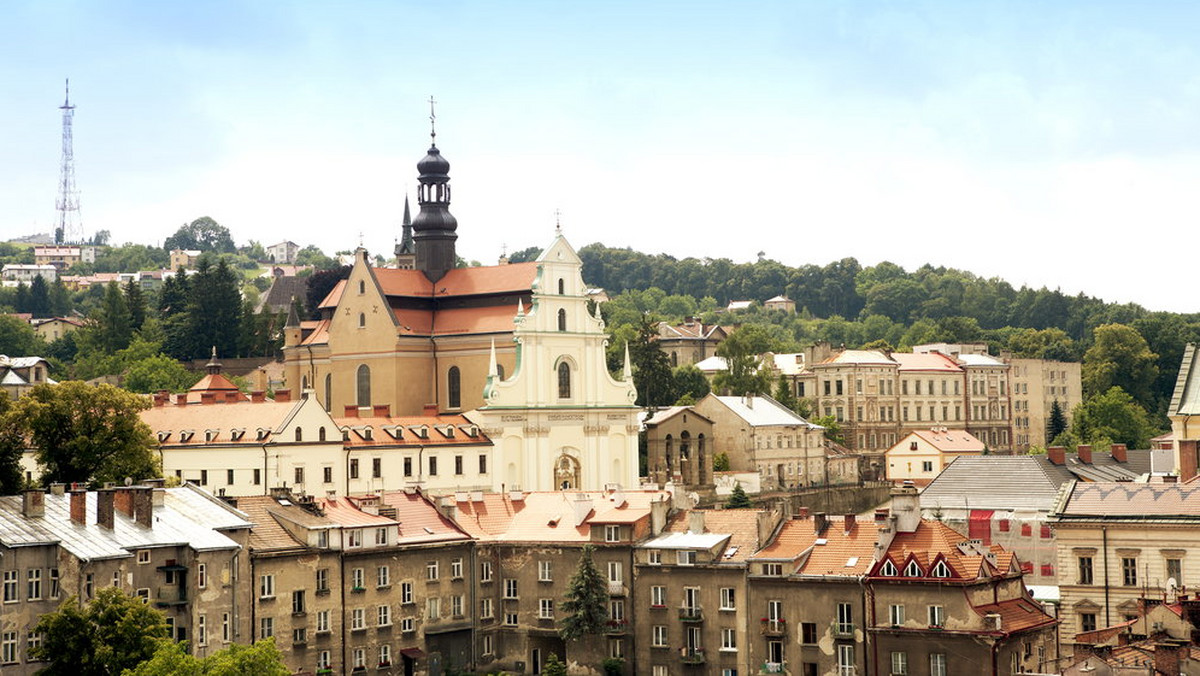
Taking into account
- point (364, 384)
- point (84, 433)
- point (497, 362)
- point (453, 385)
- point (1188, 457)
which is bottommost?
point (1188, 457)

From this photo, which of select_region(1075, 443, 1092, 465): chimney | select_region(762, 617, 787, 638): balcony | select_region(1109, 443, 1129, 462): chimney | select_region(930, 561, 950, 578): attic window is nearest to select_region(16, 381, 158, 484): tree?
select_region(762, 617, 787, 638): balcony

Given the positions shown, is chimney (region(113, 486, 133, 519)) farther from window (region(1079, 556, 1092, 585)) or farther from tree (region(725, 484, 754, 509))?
tree (region(725, 484, 754, 509))

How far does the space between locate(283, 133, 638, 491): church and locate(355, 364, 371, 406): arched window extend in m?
0.08

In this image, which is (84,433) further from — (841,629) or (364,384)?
(841,629)

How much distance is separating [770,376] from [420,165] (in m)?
36.1

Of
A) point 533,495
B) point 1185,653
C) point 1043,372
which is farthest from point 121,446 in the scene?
point 1043,372

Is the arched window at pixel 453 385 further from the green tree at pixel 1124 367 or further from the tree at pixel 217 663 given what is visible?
the green tree at pixel 1124 367

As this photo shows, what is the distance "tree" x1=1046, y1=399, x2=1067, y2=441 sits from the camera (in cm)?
15550

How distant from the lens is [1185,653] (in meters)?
47.2

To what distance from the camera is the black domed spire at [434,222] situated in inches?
4345

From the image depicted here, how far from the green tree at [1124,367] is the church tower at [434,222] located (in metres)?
70.3

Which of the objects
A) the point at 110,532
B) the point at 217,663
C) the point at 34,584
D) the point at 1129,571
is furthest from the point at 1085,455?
the point at 34,584

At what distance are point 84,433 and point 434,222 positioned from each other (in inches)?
1641

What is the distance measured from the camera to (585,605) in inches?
2451
